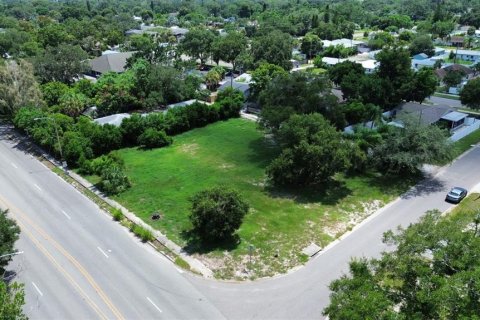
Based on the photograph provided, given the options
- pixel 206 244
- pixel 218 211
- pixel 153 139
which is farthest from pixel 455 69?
pixel 206 244

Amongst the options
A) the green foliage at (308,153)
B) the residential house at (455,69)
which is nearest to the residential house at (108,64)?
the green foliage at (308,153)

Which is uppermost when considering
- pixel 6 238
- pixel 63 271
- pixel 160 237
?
pixel 6 238

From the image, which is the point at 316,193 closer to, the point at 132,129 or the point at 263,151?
the point at 263,151

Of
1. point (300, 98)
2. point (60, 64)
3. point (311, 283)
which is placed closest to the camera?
point (311, 283)

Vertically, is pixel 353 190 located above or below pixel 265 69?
below

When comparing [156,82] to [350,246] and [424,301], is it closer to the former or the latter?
[350,246]

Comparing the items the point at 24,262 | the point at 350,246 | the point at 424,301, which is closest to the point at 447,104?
the point at 350,246

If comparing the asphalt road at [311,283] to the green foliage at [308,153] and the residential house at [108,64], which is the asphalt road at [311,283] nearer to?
the green foliage at [308,153]
